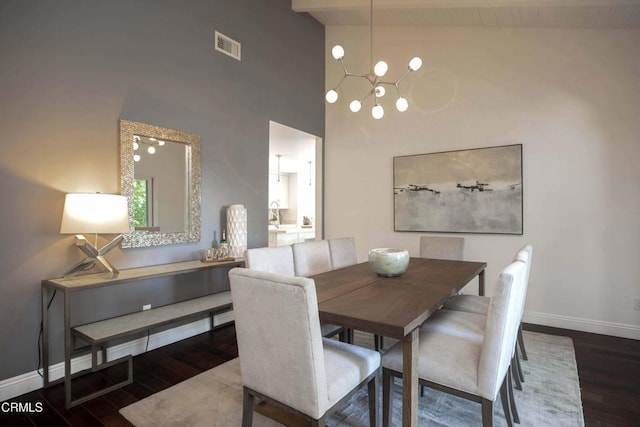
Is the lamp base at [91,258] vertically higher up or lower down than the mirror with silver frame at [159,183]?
lower down

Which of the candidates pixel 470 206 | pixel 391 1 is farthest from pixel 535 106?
pixel 391 1

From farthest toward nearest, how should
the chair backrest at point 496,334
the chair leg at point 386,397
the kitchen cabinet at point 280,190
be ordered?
the kitchen cabinet at point 280,190, the chair leg at point 386,397, the chair backrest at point 496,334

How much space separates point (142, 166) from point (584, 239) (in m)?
4.21

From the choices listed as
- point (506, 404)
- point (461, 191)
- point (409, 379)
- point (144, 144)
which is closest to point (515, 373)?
point (506, 404)

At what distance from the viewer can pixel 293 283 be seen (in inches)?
50.5

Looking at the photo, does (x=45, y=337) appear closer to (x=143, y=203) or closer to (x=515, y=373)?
(x=143, y=203)

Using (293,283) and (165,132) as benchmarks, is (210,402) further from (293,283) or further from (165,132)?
(165,132)

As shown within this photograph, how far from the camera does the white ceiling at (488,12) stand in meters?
3.02

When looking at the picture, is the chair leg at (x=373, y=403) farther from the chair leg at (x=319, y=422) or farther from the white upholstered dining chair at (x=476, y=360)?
the chair leg at (x=319, y=422)

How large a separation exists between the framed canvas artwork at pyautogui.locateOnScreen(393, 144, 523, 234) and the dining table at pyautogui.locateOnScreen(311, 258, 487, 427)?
1538 millimetres

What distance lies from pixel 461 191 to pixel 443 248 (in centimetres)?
88

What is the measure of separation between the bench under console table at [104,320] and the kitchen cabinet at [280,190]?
19.7ft

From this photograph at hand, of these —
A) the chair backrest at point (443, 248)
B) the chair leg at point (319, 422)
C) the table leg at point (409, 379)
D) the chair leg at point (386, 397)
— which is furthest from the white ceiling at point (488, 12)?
the chair leg at point (319, 422)

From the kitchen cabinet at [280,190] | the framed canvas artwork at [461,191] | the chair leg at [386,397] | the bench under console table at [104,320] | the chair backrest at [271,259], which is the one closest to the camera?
the chair leg at [386,397]
